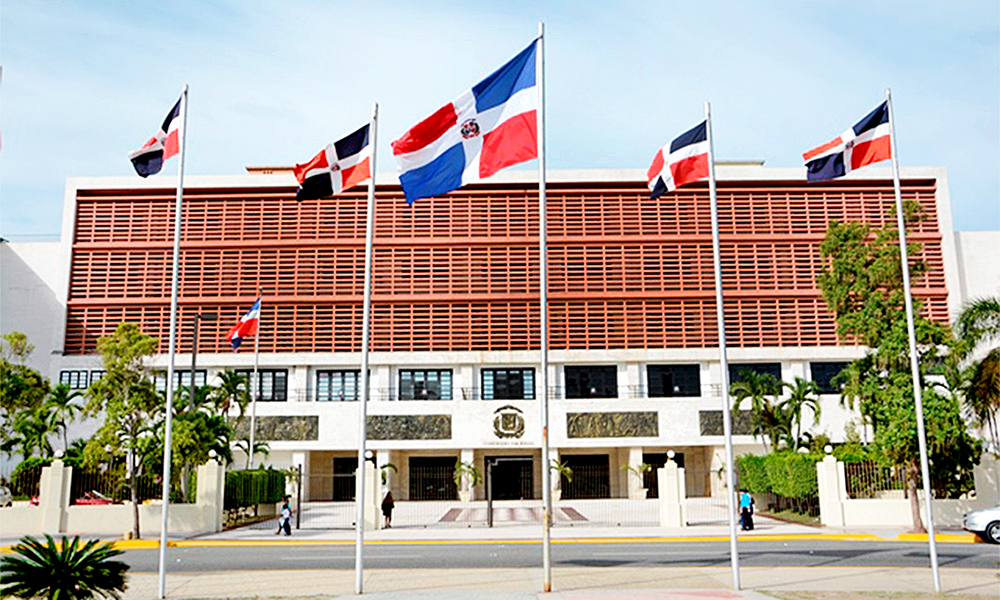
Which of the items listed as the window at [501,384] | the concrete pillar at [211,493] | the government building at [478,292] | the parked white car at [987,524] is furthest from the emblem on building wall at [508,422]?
the parked white car at [987,524]

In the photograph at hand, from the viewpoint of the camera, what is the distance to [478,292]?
183 ft

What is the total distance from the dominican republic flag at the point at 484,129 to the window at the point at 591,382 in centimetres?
3999

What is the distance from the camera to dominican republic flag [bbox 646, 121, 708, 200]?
58.7ft

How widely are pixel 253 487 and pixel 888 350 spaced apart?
26.7m

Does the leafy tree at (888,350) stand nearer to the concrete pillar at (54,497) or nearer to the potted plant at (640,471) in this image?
the potted plant at (640,471)

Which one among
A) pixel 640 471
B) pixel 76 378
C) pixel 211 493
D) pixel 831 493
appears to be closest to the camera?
pixel 831 493

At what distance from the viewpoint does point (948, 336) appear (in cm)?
3116

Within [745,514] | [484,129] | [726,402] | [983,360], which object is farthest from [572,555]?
[983,360]

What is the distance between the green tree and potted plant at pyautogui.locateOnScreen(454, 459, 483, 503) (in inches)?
904

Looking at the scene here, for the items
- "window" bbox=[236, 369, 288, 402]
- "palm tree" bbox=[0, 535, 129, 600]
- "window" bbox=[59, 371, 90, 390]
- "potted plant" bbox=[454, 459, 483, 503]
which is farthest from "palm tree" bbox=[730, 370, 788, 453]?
"palm tree" bbox=[0, 535, 129, 600]

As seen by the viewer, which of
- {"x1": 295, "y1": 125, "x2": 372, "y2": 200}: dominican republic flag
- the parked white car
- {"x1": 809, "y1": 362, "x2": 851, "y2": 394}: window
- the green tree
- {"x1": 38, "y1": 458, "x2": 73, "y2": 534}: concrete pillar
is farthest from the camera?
{"x1": 809, "y1": 362, "x2": 851, "y2": 394}: window

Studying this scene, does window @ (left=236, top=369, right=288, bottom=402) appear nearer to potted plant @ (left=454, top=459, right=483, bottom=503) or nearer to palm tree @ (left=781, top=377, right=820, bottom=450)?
potted plant @ (left=454, top=459, right=483, bottom=503)

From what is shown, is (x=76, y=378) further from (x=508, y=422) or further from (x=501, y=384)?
(x=508, y=422)

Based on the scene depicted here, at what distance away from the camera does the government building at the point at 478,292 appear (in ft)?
180
